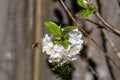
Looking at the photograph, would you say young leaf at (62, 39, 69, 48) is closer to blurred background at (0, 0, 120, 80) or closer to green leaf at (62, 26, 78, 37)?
green leaf at (62, 26, 78, 37)

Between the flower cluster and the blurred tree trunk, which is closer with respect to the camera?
the flower cluster

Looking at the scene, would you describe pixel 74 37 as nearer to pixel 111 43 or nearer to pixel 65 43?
pixel 65 43

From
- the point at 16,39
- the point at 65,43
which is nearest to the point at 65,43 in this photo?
the point at 65,43

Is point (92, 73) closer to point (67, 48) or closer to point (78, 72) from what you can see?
point (78, 72)

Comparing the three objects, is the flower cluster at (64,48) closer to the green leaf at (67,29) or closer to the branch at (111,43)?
the green leaf at (67,29)

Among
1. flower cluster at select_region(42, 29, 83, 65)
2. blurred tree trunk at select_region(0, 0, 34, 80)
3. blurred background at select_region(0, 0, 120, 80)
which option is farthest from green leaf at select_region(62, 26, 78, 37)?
blurred tree trunk at select_region(0, 0, 34, 80)

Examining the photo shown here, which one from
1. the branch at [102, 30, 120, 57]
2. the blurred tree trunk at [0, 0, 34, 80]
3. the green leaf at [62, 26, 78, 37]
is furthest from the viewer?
the blurred tree trunk at [0, 0, 34, 80]

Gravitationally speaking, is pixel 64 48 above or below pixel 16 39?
below

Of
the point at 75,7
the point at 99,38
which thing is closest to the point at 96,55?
the point at 99,38

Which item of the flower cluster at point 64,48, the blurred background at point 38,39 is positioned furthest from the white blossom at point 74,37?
the blurred background at point 38,39
